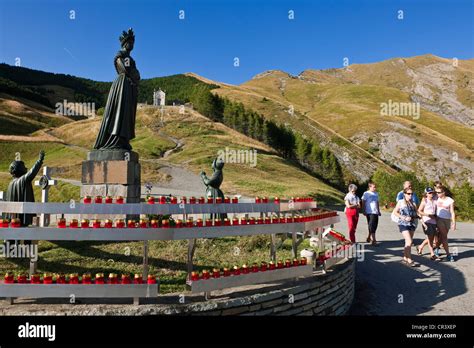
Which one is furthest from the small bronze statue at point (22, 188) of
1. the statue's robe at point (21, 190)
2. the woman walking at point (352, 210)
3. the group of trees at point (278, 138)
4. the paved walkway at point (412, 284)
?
the group of trees at point (278, 138)

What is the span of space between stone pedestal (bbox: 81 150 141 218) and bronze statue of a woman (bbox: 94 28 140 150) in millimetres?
433

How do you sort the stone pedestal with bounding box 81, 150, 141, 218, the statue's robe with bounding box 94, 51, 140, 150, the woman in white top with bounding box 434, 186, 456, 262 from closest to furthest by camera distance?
the stone pedestal with bounding box 81, 150, 141, 218 < the woman in white top with bounding box 434, 186, 456, 262 < the statue's robe with bounding box 94, 51, 140, 150

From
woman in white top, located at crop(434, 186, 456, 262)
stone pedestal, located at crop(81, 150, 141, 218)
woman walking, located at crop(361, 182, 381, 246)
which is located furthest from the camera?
woman walking, located at crop(361, 182, 381, 246)

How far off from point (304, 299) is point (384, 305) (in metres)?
3.19

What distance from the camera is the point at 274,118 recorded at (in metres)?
105

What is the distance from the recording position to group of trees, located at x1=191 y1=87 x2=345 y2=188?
73.5m

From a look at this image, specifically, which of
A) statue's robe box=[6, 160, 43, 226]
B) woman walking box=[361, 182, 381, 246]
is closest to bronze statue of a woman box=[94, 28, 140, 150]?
statue's robe box=[6, 160, 43, 226]

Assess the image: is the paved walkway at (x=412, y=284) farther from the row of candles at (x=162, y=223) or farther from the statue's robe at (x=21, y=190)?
the statue's robe at (x=21, y=190)

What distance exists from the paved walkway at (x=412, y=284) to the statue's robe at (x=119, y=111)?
8819mm

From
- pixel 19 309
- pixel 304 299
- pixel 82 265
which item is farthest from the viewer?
pixel 82 265

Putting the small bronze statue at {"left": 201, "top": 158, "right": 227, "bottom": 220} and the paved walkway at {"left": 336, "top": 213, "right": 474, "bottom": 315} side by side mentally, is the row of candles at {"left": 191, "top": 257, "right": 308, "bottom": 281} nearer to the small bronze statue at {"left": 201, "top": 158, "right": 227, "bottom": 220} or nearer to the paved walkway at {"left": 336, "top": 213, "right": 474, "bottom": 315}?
the paved walkway at {"left": 336, "top": 213, "right": 474, "bottom": 315}

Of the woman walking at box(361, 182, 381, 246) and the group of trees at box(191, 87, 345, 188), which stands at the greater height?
the group of trees at box(191, 87, 345, 188)
